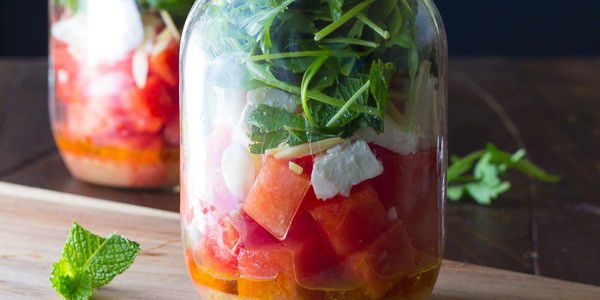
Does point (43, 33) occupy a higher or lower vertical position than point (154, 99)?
lower

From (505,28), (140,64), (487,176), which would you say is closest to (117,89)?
(140,64)

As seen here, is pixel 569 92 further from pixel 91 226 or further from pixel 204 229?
pixel 204 229

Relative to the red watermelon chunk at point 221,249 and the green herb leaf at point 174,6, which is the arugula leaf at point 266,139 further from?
the green herb leaf at point 174,6

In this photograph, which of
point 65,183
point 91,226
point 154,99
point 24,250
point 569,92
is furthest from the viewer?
point 569,92

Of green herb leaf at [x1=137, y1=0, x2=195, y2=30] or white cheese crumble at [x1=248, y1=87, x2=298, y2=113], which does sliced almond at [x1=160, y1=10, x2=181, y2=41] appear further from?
white cheese crumble at [x1=248, y1=87, x2=298, y2=113]

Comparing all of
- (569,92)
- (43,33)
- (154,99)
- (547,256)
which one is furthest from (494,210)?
(43,33)

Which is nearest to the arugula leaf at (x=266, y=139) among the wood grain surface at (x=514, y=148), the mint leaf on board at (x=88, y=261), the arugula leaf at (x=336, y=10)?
the arugula leaf at (x=336, y=10)
